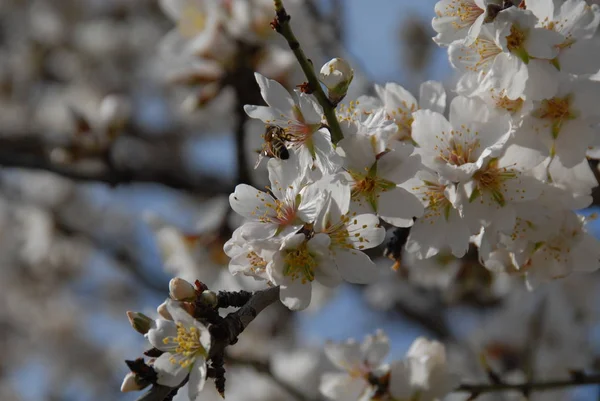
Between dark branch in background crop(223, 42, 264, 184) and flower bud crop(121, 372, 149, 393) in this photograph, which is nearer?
flower bud crop(121, 372, 149, 393)

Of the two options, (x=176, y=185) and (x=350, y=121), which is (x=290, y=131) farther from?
(x=176, y=185)

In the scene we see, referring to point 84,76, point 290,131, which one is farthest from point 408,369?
point 84,76

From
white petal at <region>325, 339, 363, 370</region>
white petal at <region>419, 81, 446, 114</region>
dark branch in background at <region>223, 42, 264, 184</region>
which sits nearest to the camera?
white petal at <region>419, 81, 446, 114</region>

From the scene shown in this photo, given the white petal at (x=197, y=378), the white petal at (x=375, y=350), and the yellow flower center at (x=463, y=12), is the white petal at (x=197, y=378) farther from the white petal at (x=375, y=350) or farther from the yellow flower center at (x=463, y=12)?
the yellow flower center at (x=463, y=12)

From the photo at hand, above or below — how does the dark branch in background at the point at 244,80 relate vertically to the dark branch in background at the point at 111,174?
above

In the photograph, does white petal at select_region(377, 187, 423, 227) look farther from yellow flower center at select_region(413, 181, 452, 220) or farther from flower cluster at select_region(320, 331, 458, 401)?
flower cluster at select_region(320, 331, 458, 401)

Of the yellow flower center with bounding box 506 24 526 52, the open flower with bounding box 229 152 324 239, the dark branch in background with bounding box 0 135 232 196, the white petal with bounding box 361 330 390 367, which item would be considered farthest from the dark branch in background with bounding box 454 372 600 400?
the dark branch in background with bounding box 0 135 232 196

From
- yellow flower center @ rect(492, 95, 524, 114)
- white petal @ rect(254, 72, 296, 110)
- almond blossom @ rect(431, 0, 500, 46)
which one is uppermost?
almond blossom @ rect(431, 0, 500, 46)

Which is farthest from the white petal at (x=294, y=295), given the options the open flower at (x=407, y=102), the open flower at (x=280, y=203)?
the open flower at (x=407, y=102)
